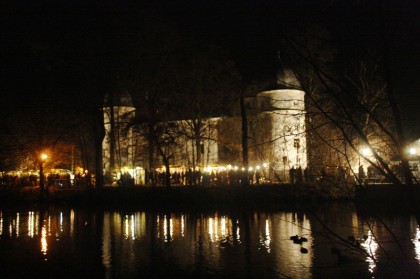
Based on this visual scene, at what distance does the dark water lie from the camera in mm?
12055

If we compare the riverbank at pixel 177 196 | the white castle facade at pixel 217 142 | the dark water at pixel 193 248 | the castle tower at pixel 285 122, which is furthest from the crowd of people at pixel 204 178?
the dark water at pixel 193 248

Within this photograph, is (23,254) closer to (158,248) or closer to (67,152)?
(158,248)

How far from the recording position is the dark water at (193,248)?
1205 centimetres

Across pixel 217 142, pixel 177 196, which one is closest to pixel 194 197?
pixel 177 196

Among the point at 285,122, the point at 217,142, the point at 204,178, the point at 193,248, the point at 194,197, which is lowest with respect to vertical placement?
the point at 193,248

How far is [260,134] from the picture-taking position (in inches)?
2068

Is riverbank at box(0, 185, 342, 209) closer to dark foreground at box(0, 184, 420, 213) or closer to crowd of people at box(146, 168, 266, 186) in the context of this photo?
dark foreground at box(0, 184, 420, 213)

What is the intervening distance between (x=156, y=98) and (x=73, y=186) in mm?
10873

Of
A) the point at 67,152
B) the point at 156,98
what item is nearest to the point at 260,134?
the point at 156,98

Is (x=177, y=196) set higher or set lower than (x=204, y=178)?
lower

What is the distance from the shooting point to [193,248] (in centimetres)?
1570

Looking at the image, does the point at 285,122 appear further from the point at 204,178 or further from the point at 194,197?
the point at 204,178

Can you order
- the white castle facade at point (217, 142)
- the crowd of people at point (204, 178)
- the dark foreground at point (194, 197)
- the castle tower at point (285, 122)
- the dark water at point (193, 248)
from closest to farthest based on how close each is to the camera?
the castle tower at point (285, 122) < the dark water at point (193, 248) < the dark foreground at point (194, 197) < the crowd of people at point (204, 178) < the white castle facade at point (217, 142)

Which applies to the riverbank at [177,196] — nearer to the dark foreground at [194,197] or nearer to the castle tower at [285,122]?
the dark foreground at [194,197]
